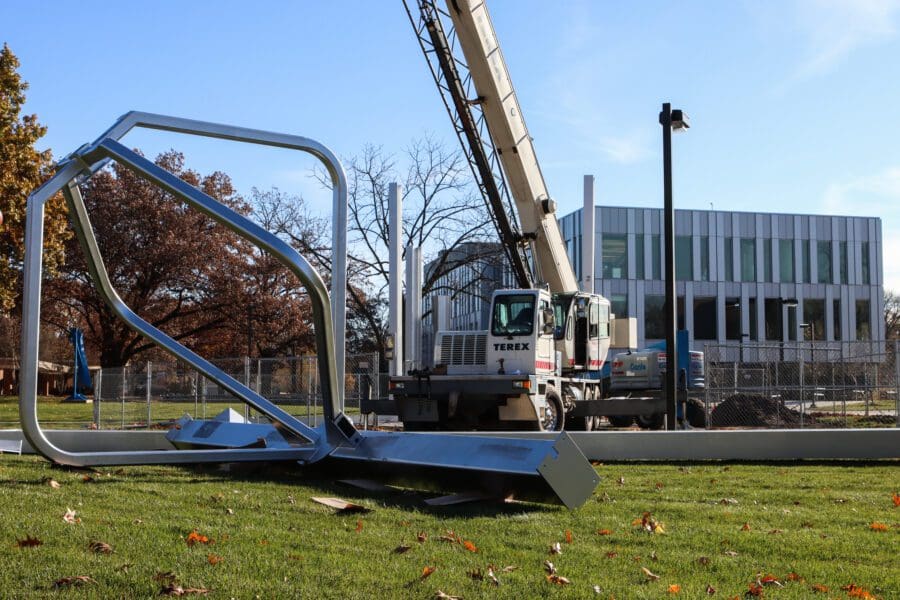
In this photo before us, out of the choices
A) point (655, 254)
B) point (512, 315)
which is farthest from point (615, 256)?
point (512, 315)

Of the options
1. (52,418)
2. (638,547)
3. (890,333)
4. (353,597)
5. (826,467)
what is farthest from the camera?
(890,333)

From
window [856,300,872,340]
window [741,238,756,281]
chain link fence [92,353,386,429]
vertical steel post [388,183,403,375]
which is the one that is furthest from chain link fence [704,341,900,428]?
window [856,300,872,340]

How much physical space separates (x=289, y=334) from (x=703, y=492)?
130 ft

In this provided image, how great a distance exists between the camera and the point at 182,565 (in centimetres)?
519

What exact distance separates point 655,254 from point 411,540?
49124 mm

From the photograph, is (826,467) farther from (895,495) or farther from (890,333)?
(890,333)

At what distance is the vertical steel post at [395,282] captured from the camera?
23484mm

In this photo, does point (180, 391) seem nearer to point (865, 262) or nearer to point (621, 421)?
point (621, 421)

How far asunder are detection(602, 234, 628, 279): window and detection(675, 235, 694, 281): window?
285 cm

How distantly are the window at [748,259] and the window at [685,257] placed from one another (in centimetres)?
311

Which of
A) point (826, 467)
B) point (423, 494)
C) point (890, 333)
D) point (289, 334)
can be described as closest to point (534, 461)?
point (423, 494)

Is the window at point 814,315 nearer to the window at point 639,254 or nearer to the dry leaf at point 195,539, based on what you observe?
the window at point 639,254

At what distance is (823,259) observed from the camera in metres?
55.6

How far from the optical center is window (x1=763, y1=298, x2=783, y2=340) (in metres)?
55.1
